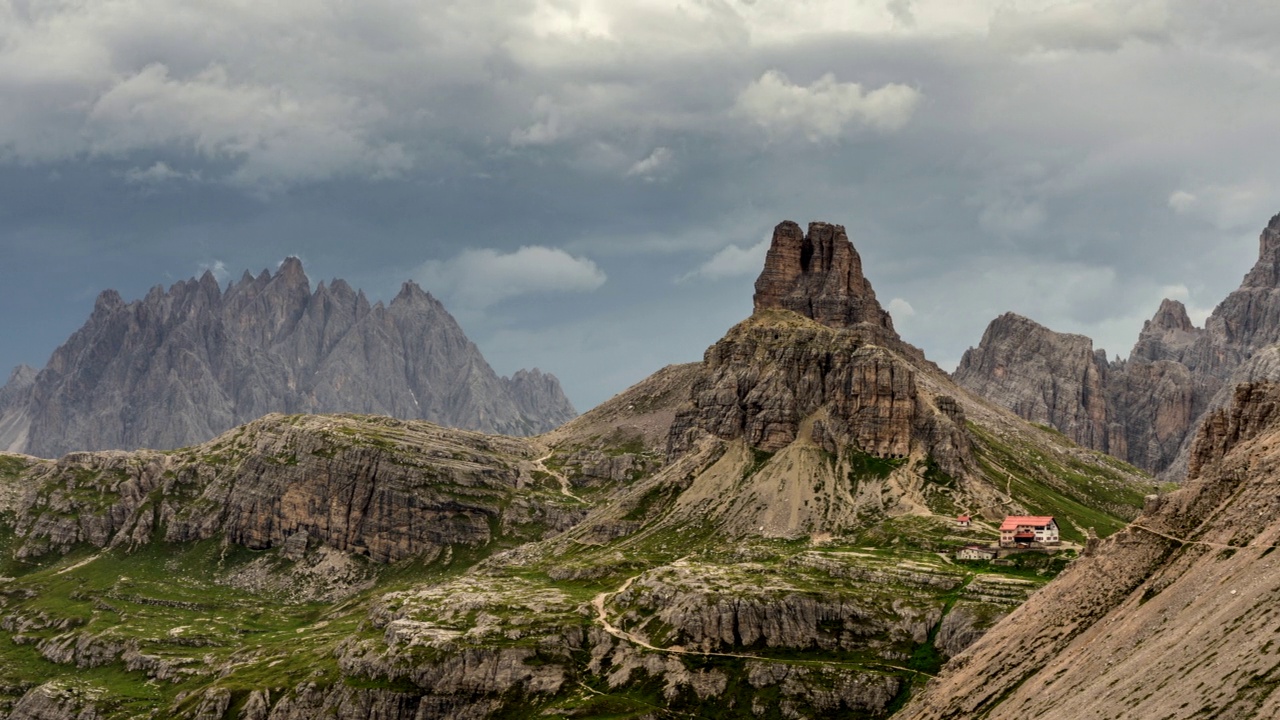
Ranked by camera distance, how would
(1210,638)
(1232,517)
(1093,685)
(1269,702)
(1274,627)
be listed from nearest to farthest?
(1269,702) → (1274,627) → (1210,638) → (1093,685) → (1232,517)

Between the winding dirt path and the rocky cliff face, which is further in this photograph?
the winding dirt path

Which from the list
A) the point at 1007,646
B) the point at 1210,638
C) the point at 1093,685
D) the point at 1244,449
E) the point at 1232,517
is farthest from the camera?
the point at 1007,646

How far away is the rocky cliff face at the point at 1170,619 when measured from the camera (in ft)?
364

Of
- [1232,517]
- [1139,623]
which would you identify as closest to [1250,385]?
[1232,517]

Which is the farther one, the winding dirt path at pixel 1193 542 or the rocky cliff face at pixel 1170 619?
the winding dirt path at pixel 1193 542

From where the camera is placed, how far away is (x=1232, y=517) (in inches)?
5369

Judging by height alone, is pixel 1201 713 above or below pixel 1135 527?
below

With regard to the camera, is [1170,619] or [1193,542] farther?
[1193,542]

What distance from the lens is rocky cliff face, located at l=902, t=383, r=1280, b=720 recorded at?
111 meters

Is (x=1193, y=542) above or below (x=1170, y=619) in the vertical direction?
above

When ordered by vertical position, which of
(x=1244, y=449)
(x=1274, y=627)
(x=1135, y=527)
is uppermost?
(x=1244, y=449)

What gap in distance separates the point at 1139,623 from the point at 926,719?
130 feet

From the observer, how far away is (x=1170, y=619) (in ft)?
423

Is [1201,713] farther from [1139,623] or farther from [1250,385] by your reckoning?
[1250,385]
